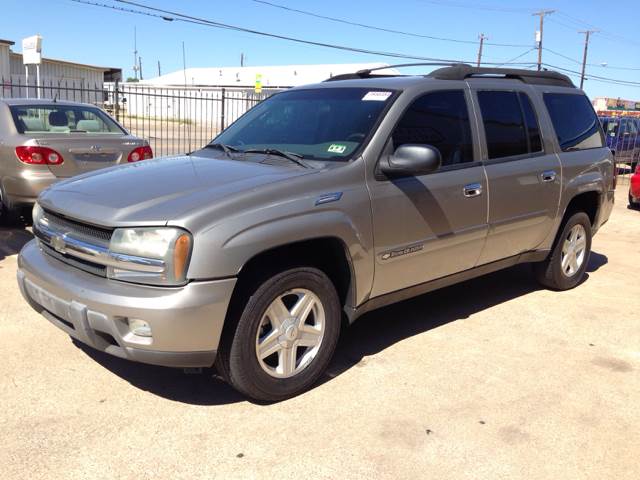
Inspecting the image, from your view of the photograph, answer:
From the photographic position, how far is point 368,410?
3428mm

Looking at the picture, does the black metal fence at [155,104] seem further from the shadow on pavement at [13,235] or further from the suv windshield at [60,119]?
the shadow on pavement at [13,235]

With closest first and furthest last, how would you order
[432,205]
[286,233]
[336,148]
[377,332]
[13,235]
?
[286,233]
[336,148]
[432,205]
[377,332]
[13,235]

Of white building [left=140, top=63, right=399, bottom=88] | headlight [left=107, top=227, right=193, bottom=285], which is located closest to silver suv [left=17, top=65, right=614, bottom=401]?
headlight [left=107, top=227, right=193, bottom=285]

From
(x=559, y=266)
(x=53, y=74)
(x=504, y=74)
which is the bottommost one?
(x=559, y=266)

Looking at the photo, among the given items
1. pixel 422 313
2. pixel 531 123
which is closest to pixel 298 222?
pixel 422 313

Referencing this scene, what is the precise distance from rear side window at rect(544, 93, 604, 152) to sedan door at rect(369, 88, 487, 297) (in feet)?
4.29

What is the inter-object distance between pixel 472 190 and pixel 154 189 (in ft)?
7.22

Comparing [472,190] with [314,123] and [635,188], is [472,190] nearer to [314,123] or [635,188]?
[314,123]

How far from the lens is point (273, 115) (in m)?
4.62

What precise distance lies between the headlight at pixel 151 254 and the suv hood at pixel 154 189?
6 cm

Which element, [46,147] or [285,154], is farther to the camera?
[46,147]

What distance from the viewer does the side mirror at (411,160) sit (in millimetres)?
3627

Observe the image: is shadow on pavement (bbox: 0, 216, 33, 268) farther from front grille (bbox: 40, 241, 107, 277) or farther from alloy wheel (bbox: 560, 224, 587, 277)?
alloy wheel (bbox: 560, 224, 587, 277)

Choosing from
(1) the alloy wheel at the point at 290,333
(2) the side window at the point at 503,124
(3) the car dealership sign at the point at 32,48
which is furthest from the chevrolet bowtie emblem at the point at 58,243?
(3) the car dealership sign at the point at 32,48
